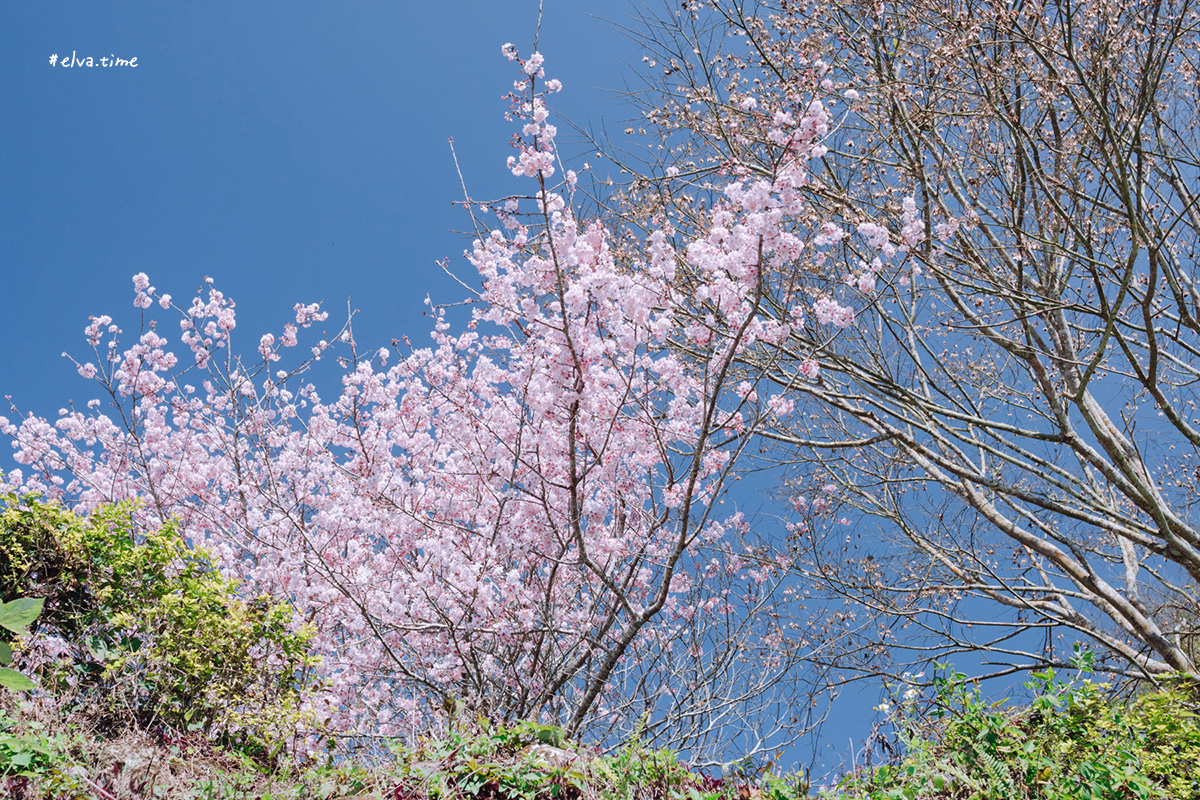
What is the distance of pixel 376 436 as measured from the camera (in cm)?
704

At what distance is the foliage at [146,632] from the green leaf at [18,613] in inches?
76.8

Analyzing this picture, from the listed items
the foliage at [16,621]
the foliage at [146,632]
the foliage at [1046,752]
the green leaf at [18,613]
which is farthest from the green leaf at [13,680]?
the foliage at [1046,752]

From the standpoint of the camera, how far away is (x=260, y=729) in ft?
13.8

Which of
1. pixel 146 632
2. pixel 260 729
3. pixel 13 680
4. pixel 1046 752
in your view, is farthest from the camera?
pixel 146 632

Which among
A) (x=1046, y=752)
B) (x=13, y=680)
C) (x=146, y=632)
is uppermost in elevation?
(x=1046, y=752)

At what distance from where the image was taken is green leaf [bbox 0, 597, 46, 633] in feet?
7.84

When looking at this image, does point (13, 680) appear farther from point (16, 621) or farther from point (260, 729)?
point (260, 729)

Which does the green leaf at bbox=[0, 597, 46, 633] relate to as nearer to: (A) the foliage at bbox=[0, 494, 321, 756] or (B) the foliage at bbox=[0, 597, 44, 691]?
(B) the foliage at bbox=[0, 597, 44, 691]

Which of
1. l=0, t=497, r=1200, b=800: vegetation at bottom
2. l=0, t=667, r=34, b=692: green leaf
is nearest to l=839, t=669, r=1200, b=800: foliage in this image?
l=0, t=497, r=1200, b=800: vegetation at bottom

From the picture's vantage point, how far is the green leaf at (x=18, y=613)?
2391mm

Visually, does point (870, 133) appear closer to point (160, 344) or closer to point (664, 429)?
point (664, 429)

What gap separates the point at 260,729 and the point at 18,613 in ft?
6.95

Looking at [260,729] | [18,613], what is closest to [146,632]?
[260,729]

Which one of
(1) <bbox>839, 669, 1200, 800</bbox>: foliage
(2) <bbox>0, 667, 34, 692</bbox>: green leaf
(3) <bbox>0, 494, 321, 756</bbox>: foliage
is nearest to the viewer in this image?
(2) <bbox>0, 667, 34, 692</bbox>: green leaf
